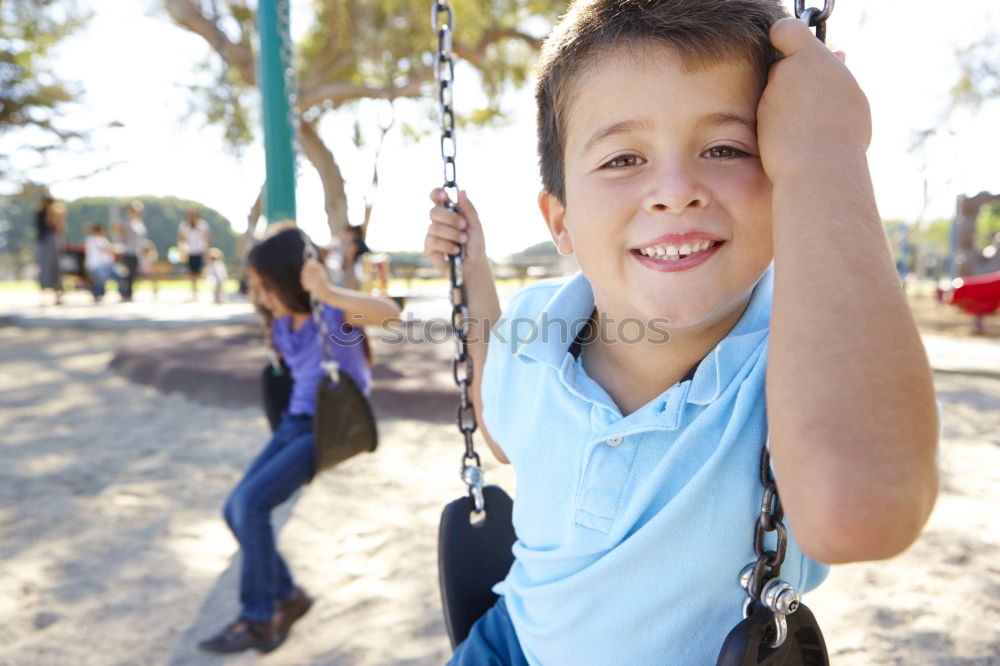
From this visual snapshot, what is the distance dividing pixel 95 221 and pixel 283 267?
1950 inches

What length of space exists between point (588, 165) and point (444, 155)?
1.66 ft

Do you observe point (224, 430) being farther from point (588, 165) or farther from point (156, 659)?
point (588, 165)

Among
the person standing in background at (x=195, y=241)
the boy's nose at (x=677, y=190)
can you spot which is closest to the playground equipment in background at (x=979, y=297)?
the boy's nose at (x=677, y=190)

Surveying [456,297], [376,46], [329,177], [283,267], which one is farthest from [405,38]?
[456,297]

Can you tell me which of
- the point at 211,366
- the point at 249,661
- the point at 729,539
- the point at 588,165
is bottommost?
the point at 249,661

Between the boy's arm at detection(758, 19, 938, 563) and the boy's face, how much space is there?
0.05 metres

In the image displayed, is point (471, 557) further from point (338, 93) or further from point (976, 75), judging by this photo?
point (976, 75)

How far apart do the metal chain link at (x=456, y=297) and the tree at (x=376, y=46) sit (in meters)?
6.64

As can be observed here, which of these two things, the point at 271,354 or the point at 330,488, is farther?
the point at 330,488

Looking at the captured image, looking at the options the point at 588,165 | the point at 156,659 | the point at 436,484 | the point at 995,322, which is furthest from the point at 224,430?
the point at 995,322

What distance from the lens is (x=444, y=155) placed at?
1.26 m

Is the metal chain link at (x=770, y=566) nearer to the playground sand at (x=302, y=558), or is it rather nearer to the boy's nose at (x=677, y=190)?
the boy's nose at (x=677, y=190)

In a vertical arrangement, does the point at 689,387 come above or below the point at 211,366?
above

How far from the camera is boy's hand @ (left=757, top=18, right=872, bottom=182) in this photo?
67 centimetres
